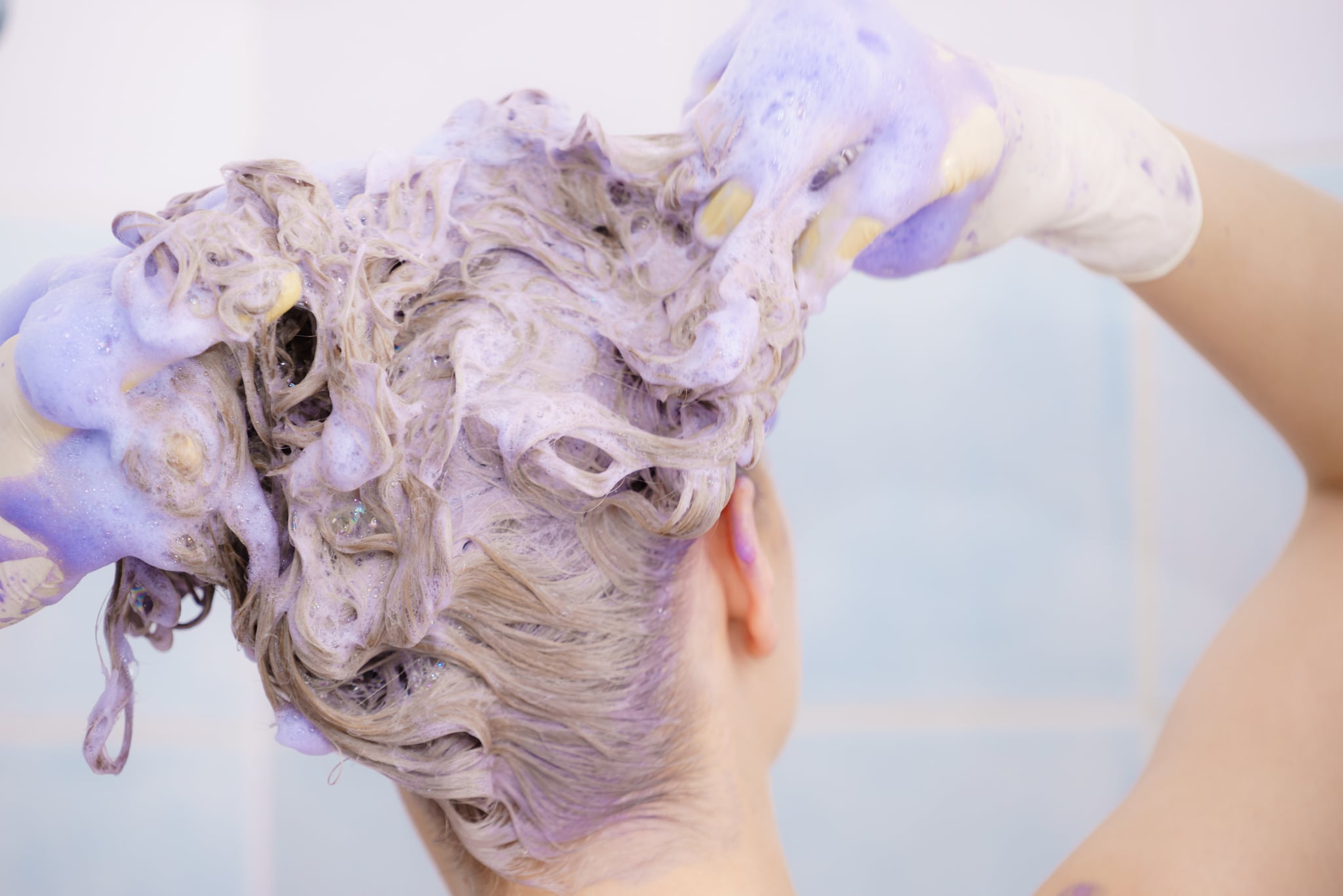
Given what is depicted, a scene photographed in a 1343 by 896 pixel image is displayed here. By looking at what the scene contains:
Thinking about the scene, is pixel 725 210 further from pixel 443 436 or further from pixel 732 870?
pixel 732 870

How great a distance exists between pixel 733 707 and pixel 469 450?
0.25 metres

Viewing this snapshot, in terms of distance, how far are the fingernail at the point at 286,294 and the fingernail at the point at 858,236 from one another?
0.28m

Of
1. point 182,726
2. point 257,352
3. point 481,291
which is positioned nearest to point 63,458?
point 257,352

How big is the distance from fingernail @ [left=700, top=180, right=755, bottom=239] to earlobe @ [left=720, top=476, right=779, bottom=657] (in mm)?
163

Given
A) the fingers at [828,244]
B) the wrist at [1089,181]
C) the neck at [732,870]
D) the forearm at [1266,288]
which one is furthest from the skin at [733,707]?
the forearm at [1266,288]

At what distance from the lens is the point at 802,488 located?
1069 mm

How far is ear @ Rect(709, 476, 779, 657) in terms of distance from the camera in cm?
62

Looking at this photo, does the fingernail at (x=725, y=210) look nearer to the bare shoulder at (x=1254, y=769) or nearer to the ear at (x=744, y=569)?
the ear at (x=744, y=569)

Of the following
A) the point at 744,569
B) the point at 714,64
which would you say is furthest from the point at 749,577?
the point at 714,64

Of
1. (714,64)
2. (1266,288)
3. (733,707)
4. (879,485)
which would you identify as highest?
(714,64)

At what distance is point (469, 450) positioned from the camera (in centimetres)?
50

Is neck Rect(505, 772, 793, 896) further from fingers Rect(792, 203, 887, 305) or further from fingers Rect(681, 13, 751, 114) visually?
fingers Rect(681, 13, 751, 114)

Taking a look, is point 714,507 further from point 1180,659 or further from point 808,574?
point 1180,659

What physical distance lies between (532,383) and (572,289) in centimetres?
6
